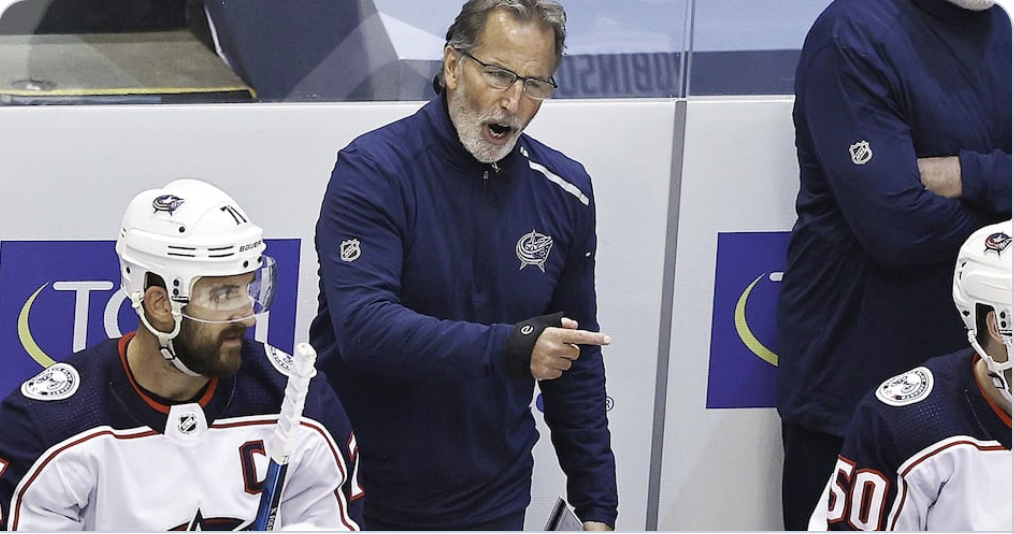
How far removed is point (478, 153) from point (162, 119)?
0.75 m

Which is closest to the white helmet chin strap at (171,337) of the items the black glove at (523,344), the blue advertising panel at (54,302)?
the black glove at (523,344)

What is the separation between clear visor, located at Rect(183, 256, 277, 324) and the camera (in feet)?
7.16

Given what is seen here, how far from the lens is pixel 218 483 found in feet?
7.09

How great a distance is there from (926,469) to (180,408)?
1.12 meters

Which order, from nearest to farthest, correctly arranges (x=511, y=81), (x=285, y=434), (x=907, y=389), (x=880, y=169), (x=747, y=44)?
(x=285, y=434)
(x=907, y=389)
(x=511, y=81)
(x=880, y=169)
(x=747, y=44)

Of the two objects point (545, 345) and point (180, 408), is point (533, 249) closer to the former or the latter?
point (545, 345)

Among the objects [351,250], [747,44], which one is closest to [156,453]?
[351,250]

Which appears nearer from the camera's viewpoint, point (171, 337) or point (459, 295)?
point (171, 337)

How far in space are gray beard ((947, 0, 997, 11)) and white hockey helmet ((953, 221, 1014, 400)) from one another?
1.77ft

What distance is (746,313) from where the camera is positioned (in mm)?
3021

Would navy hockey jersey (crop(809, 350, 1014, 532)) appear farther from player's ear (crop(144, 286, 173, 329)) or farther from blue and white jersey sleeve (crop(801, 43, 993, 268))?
player's ear (crop(144, 286, 173, 329))

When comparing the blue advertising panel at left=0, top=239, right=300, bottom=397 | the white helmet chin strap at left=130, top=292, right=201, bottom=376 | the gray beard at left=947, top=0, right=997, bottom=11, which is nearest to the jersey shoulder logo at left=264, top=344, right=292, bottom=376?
the white helmet chin strap at left=130, top=292, right=201, bottom=376

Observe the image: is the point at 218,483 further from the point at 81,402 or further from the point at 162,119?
the point at 162,119

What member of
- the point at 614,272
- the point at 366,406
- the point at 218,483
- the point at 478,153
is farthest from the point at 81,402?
the point at 614,272
